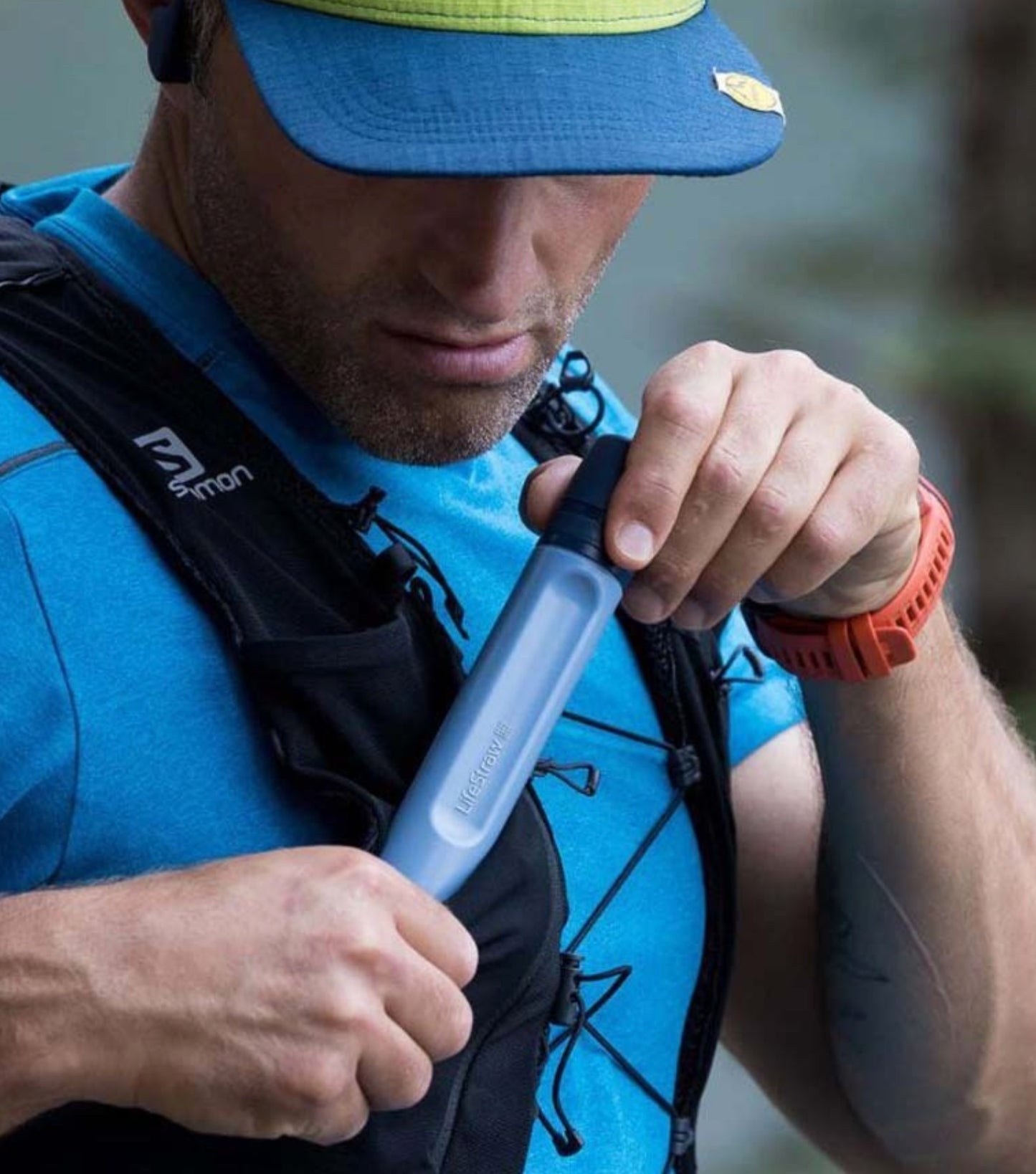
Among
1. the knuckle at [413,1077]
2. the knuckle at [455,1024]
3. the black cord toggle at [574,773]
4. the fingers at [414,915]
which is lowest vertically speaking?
the black cord toggle at [574,773]

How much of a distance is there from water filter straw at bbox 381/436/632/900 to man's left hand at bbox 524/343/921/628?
0.02 metres

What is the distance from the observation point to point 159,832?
3.86ft

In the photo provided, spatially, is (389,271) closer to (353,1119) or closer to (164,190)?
(164,190)

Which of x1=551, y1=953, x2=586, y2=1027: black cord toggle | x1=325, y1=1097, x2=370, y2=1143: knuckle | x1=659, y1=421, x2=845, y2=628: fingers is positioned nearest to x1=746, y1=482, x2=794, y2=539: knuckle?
→ x1=659, y1=421, x2=845, y2=628: fingers

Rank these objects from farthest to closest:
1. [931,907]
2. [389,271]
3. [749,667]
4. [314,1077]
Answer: [749,667] < [931,907] < [389,271] < [314,1077]

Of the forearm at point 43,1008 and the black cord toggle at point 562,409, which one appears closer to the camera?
the forearm at point 43,1008

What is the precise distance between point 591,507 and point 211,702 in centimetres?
23

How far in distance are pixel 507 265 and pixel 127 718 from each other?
0.34 metres

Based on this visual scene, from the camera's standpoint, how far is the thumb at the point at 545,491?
1.23 metres

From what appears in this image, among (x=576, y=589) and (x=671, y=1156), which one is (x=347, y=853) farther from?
(x=671, y=1156)

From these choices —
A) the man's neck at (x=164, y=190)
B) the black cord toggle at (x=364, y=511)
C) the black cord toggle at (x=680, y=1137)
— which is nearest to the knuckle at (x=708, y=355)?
the black cord toggle at (x=364, y=511)

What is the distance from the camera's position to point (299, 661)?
1196mm

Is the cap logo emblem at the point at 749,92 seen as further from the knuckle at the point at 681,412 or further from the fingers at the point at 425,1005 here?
the fingers at the point at 425,1005

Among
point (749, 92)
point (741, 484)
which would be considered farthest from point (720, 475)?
point (749, 92)
